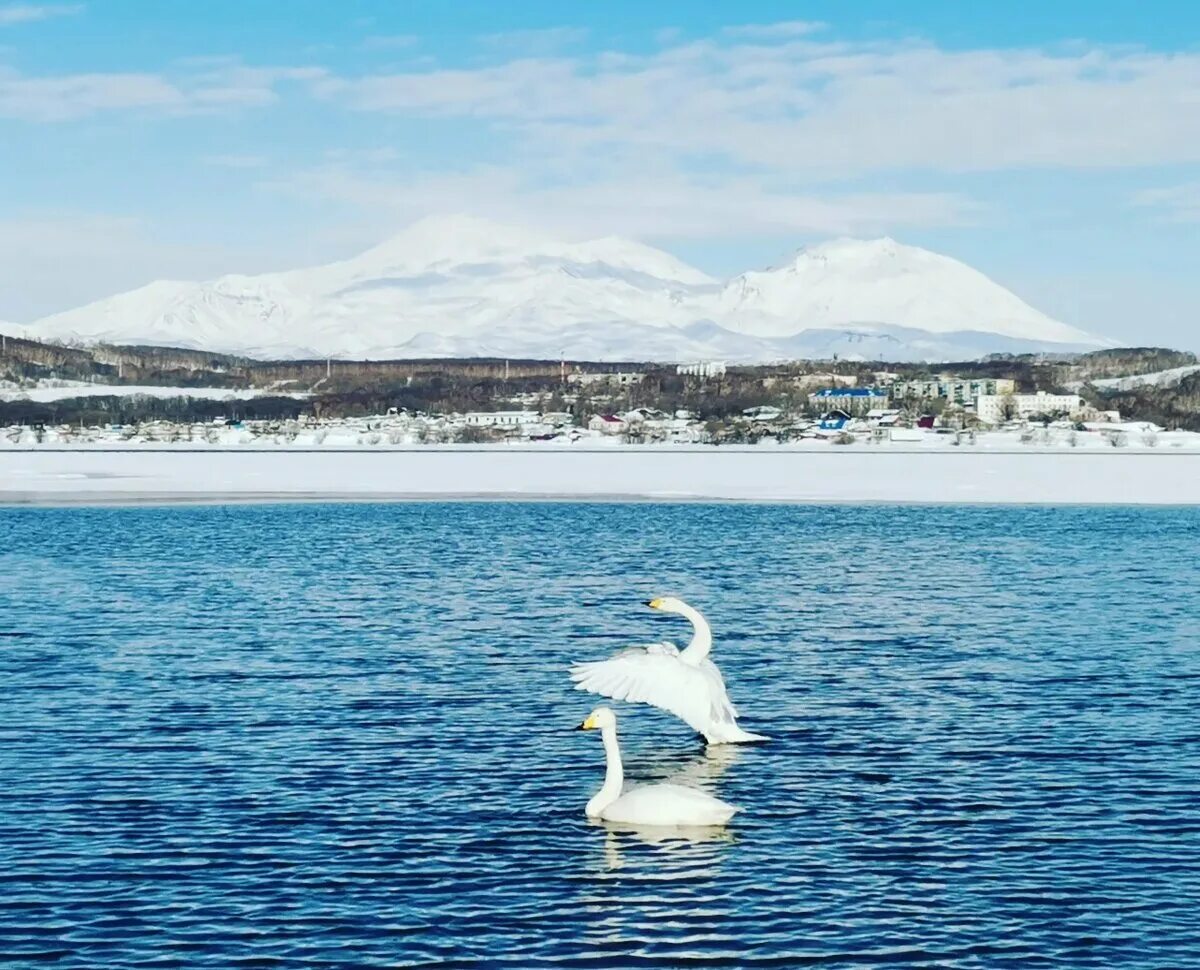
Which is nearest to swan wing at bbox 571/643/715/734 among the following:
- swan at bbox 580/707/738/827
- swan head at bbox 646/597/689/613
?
swan head at bbox 646/597/689/613

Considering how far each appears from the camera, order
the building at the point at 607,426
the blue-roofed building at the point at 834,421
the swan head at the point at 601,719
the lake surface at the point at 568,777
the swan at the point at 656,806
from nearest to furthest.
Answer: the lake surface at the point at 568,777 < the swan at the point at 656,806 < the swan head at the point at 601,719 < the blue-roofed building at the point at 834,421 < the building at the point at 607,426

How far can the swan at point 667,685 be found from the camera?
1881 centimetres

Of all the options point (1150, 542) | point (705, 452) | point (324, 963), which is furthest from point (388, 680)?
point (705, 452)

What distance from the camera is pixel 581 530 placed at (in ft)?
184

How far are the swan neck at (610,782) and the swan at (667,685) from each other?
1.52 metres

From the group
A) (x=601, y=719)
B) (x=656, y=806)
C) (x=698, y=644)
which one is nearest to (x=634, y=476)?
(x=698, y=644)

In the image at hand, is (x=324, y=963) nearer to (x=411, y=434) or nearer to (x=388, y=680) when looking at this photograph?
(x=388, y=680)

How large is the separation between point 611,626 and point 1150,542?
25.6 m

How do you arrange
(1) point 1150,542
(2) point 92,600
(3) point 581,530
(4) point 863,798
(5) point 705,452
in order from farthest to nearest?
(5) point 705,452
(3) point 581,530
(1) point 1150,542
(2) point 92,600
(4) point 863,798

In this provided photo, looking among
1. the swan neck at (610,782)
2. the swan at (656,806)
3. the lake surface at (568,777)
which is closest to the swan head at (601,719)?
the swan neck at (610,782)

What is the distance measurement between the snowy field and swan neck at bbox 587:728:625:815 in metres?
54.8

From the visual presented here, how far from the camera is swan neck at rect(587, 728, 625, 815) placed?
54.4 ft

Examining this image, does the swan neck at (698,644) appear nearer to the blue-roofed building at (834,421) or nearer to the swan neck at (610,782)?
the swan neck at (610,782)

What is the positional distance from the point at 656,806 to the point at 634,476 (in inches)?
2864
